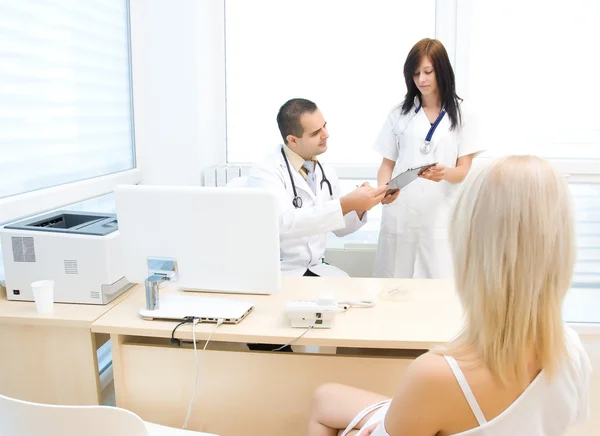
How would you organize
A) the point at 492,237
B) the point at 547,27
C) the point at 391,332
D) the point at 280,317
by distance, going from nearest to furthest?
1. the point at 492,237
2. the point at 391,332
3. the point at 280,317
4. the point at 547,27

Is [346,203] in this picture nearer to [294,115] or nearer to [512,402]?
[294,115]

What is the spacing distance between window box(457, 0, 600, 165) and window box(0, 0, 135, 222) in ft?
6.01

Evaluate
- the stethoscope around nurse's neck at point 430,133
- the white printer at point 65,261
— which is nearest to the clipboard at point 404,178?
the stethoscope around nurse's neck at point 430,133

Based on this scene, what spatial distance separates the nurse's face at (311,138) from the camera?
7.48ft

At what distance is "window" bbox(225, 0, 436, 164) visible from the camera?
3066 millimetres

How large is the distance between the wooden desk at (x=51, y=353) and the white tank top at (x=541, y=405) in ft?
3.64

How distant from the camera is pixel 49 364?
1650 mm

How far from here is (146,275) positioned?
63.2 inches

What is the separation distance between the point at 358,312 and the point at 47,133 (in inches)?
57.0

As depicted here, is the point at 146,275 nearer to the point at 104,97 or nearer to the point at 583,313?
the point at 104,97

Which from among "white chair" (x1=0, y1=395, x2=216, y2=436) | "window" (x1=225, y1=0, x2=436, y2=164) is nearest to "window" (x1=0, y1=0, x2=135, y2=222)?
"window" (x1=225, y1=0, x2=436, y2=164)

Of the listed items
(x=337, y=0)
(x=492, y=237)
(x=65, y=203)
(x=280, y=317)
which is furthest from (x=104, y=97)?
(x=492, y=237)

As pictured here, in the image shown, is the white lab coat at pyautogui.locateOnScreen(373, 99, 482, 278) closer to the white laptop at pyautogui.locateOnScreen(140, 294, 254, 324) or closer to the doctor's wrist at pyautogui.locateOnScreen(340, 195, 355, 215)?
the doctor's wrist at pyautogui.locateOnScreen(340, 195, 355, 215)

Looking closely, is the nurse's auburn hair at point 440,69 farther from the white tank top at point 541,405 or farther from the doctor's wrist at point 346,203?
the white tank top at point 541,405
